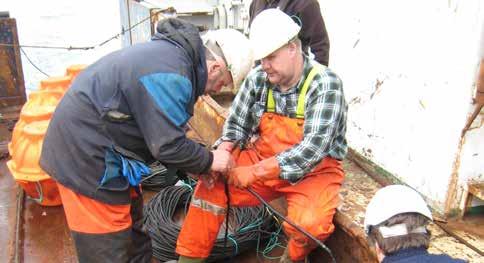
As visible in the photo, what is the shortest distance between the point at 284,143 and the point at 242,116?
43 cm

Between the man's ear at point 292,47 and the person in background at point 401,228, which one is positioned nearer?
the person in background at point 401,228

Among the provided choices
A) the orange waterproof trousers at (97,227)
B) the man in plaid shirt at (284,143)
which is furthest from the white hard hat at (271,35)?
the orange waterproof trousers at (97,227)

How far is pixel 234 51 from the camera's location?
2754mm

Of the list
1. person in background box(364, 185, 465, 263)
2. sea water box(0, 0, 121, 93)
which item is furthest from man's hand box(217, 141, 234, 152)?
sea water box(0, 0, 121, 93)

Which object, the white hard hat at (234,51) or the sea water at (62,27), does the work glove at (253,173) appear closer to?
the white hard hat at (234,51)

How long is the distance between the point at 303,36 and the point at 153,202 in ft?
7.25

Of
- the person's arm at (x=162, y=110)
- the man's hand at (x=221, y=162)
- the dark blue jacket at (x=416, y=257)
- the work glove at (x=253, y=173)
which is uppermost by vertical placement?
the person's arm at (x=162, y=110)

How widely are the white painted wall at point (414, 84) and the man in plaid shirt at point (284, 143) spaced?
0.77 metres

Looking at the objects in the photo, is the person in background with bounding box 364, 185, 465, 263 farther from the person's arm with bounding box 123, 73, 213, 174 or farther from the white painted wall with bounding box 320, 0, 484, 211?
the white painted wall with bounding box 320, 0, 484, 211

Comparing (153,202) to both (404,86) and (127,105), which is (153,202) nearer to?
(127,105)

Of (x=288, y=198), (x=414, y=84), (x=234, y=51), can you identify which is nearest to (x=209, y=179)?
(x=288, y=198)

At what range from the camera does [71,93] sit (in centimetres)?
263

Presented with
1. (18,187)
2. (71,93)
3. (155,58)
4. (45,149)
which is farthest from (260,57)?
(18,187)

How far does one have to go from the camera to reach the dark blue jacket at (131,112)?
2.41 meters
